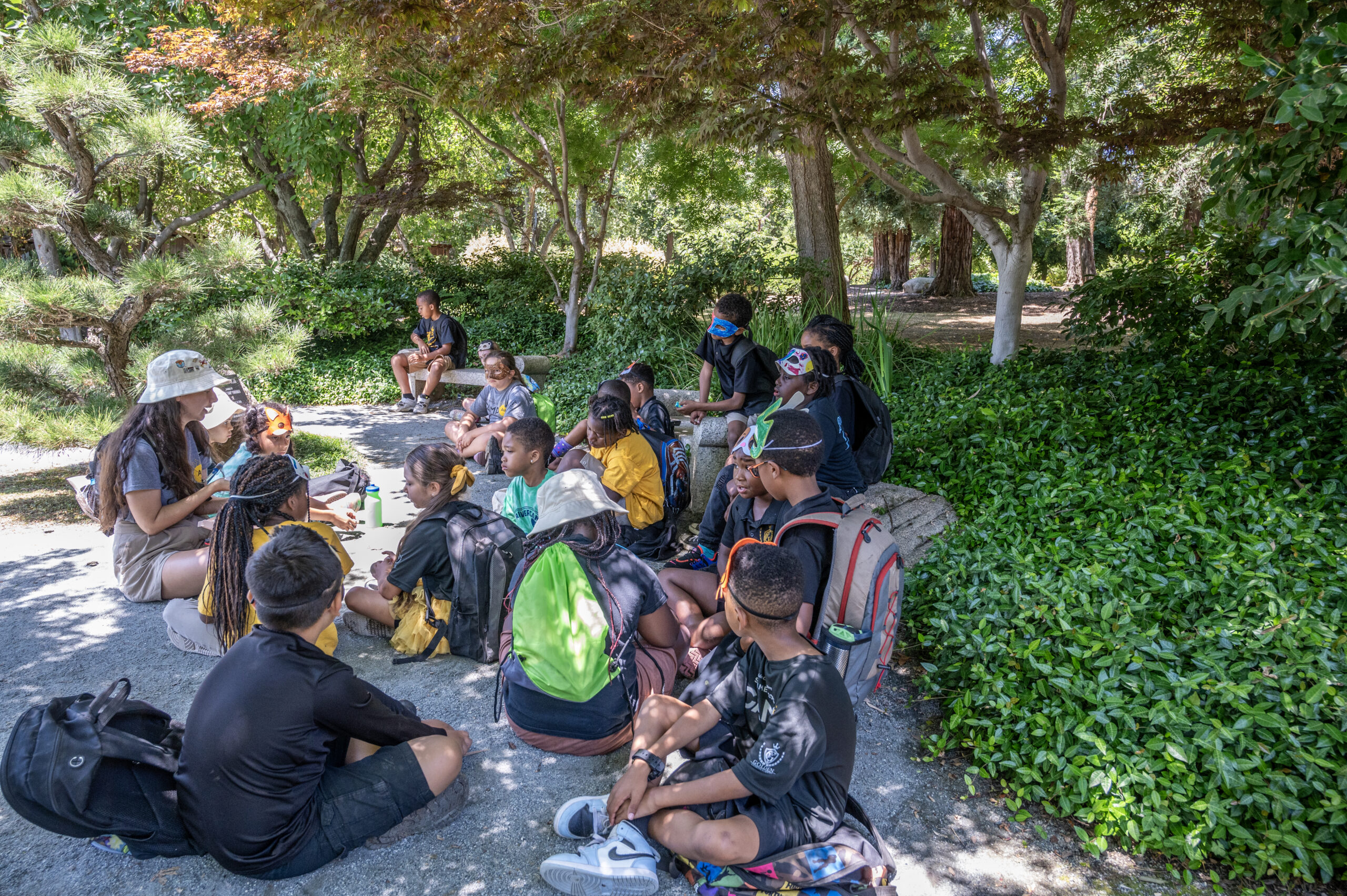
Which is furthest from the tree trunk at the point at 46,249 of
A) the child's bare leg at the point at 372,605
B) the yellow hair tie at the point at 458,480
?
the yellow hair tie at the point at 458,480

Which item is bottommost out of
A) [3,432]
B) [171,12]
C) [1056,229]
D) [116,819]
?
[116,819]

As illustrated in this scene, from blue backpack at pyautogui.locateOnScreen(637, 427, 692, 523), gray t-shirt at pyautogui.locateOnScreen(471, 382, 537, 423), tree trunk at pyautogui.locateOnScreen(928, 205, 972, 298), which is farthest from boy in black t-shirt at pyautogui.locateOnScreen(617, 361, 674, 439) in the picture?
tree trunk at pyautogui.locateOnScreen(928, 205, 972, 298)

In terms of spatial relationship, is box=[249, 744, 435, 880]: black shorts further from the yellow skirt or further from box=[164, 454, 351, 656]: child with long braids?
the yellow skirt

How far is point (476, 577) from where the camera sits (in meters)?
3.53

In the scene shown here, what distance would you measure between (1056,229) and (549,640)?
22961 millimetres

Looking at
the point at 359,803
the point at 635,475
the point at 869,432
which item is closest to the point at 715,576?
the point at 635,475

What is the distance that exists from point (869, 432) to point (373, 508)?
3.54m

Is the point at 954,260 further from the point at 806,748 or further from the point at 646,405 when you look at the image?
the point at 806,748

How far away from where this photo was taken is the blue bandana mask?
5.84 metres

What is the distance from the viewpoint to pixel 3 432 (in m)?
4.67

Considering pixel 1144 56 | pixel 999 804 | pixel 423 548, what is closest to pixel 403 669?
pixel 423 548

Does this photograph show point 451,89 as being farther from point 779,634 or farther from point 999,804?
point 999,804

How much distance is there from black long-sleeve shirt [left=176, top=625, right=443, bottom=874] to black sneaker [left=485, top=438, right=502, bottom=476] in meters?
4.31

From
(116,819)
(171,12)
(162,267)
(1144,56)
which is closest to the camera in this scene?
(116,819)
